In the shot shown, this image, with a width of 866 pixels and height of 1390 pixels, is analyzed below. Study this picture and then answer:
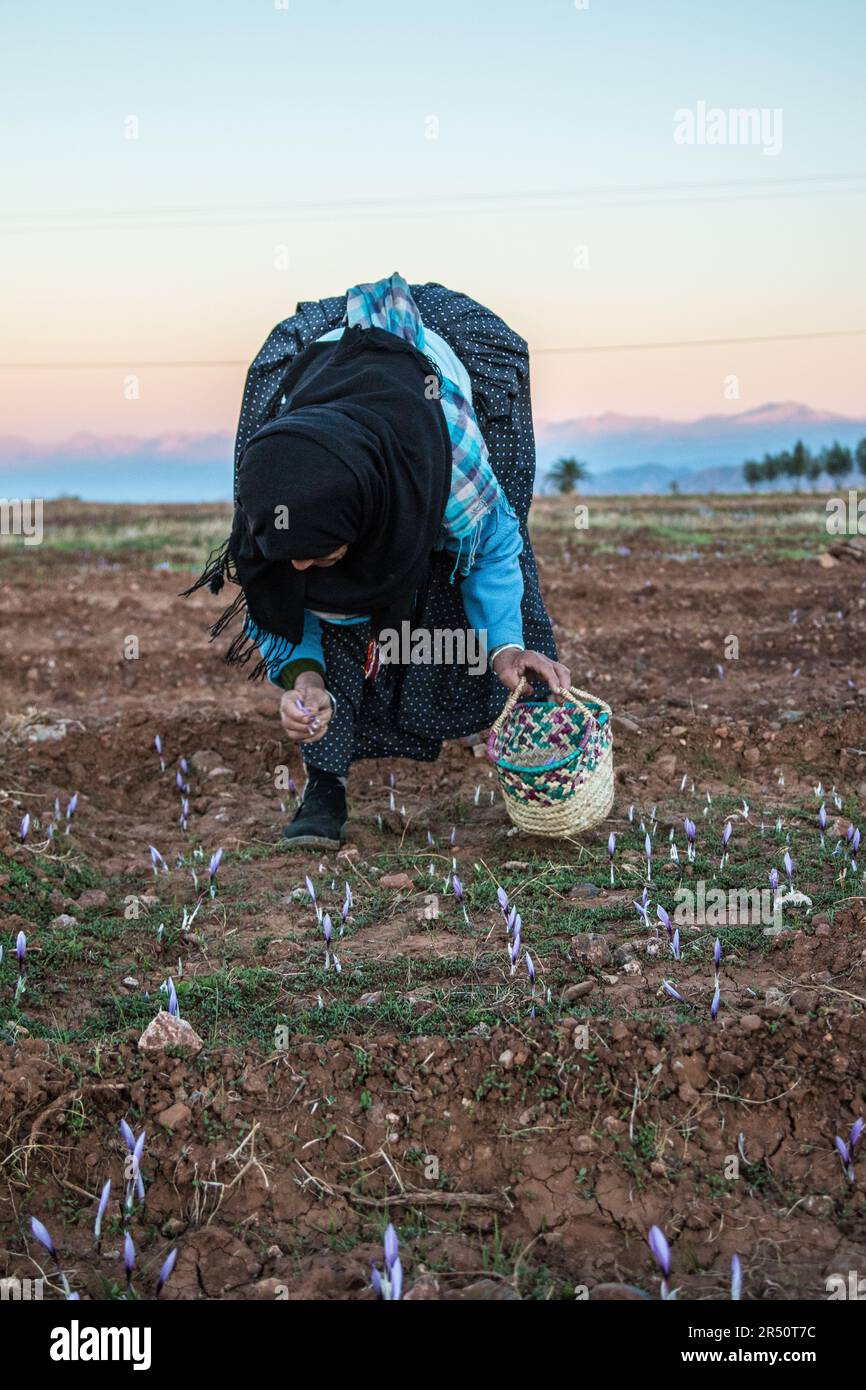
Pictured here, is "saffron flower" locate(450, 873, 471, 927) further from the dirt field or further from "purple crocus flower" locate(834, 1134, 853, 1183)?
"purple crocus flower" locate(834, 1134, 853, 1183)

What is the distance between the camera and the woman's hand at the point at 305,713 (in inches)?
146

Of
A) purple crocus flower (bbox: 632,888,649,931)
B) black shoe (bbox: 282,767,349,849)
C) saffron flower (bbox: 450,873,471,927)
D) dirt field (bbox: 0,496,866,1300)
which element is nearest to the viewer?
dirt field (bbox: 0,496,866,1300)

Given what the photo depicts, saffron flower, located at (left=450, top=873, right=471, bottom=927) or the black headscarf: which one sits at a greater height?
the black headscarf

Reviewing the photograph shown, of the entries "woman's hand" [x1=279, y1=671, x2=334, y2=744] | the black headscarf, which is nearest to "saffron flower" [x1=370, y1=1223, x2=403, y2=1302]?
the black headscarf

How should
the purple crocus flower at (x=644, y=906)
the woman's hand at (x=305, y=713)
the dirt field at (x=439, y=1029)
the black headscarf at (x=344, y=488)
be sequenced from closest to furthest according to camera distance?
the dirt field at (x=439, y=1029) < the black headscarf at (x=344, y=488) < the purple crocus flower at (x=644, y=906) < the woman's hand at (x=305, y=713)

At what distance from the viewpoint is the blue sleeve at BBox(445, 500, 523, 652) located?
3963mm

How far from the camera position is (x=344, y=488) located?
3.04 meters

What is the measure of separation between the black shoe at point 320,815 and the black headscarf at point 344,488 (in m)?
0.80

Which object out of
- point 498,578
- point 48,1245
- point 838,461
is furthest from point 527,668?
Result: point 838,461

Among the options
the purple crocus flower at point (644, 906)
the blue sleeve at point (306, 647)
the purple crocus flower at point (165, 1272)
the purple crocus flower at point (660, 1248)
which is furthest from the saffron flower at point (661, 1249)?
the blue sleeve at point (306, 647)

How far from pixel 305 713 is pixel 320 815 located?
0.77 m

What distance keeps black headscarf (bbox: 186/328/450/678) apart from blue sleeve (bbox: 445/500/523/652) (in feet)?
1.18

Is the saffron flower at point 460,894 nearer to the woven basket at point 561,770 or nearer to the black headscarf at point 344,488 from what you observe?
the woven basket at point 561,770
